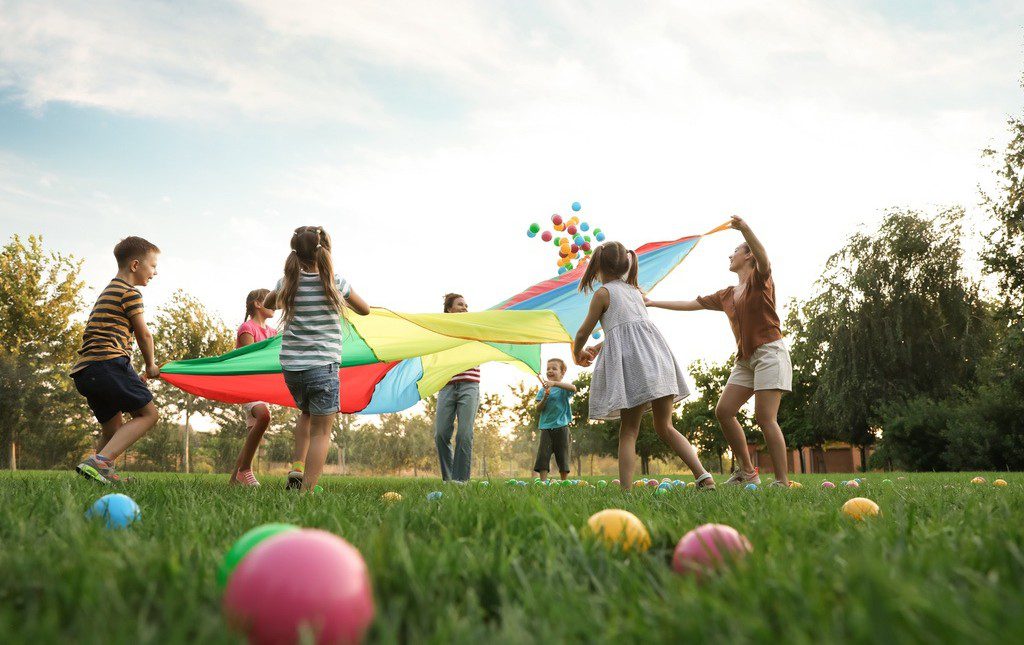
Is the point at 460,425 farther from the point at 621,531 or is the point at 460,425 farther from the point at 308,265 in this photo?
the point at 621,531

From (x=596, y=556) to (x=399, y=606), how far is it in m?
0.65

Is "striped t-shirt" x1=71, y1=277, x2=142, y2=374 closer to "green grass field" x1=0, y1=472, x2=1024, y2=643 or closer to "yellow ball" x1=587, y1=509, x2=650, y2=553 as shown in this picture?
"green grass field" x1=0, y1=472, x2=1024, y2=643

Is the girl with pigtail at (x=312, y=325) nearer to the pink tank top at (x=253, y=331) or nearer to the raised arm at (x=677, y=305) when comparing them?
the pink tank top at (x=253, y=331)

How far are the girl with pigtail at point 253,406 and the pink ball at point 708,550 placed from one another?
4712mm

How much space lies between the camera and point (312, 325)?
4.21m

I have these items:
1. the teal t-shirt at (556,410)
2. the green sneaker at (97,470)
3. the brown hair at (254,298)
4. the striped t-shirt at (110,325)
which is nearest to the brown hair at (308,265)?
the striped t-shirt at (110,325)

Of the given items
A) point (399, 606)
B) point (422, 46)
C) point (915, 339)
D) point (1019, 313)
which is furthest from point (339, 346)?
point (915, 339)

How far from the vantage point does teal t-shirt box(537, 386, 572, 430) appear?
349 inches

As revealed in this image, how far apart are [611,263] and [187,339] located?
1821 centimetres

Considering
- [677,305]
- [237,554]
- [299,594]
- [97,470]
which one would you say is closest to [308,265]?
[97,470]

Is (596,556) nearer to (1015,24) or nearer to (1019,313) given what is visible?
(1019,313)

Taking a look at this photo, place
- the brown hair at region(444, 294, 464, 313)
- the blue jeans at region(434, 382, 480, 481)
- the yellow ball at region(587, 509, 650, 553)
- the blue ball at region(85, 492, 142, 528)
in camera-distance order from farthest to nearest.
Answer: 1. the brown hair at region(444, 294, 464, 313)
2. the blue jeans at region(434, 382, 480, 481)
3. the blue ball at region(85, 492, 142, 528)
4. the yellow ball at region(587, 509, 650, 553)

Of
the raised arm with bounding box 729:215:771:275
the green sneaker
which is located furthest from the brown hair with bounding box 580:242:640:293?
the green sneaker

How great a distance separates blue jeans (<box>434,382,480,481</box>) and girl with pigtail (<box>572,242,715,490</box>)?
187cm
